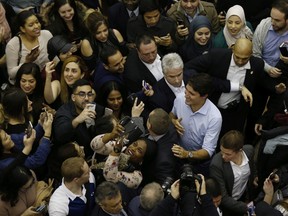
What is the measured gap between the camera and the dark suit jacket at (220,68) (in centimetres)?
530

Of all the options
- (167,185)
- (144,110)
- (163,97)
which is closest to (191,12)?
(163,97)

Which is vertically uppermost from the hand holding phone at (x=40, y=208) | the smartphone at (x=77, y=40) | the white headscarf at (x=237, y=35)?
the white headscarf at (x=237, y=35)

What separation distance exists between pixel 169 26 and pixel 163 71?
990 mm

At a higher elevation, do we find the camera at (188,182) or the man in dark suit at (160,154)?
the camera at (188,182)

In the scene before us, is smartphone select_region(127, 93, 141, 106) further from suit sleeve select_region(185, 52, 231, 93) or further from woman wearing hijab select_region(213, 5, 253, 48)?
woman wearing hijab select_region(213, 5, 253, 48)

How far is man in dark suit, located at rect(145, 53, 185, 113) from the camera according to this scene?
203 inches

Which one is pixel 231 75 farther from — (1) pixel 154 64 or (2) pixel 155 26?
(2) pixel 155 26

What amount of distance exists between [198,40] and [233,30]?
355mm

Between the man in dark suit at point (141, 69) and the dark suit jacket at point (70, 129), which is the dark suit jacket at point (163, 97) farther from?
the dark suit jacket at point (70, 129)

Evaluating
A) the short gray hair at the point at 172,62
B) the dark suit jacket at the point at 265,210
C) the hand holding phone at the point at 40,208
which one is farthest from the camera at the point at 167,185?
the short gray hair at the point at 172,62

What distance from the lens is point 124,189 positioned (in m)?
4.45

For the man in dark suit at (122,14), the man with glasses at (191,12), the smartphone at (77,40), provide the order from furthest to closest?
the man in dark suit at (122,14) < the man with glasses at (191,12) < the smartphone at (77,40)

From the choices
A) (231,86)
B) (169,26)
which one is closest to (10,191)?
(231,86)

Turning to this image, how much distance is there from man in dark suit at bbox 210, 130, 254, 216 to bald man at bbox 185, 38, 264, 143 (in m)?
0.76
